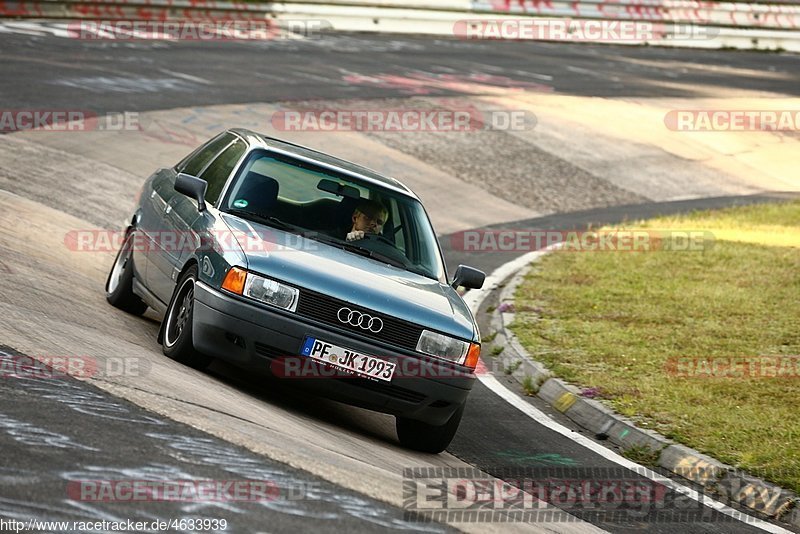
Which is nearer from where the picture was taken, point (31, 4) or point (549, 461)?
point (549, 461)

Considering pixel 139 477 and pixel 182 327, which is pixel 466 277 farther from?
pixel 139 477

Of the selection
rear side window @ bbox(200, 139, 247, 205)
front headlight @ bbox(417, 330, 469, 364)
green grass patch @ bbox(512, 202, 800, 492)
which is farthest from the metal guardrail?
front headlight @ bbox(417, 330, 469, 364)

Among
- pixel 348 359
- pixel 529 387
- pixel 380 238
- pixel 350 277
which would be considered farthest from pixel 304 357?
pixel 529 387

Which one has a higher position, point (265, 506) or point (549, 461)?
point (265, 506)

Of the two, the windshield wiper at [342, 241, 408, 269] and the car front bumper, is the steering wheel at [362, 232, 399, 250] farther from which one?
the car front bumper

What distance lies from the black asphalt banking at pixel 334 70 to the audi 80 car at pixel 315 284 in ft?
33.3

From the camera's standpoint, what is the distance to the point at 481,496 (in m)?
6.96

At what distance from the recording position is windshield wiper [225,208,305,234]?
8.61 meters

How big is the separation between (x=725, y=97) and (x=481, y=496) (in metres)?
24.8

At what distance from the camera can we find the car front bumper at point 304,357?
24.7 feet

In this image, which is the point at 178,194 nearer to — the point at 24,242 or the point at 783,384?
the point at 24,242

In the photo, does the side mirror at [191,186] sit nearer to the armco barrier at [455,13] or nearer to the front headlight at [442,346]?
the front headlight at [442,346]

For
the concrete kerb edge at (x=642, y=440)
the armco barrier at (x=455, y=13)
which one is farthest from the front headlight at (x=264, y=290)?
the armco barrier at (x=455, y=13)

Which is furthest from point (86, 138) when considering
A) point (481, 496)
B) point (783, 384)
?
point (481, 496)
